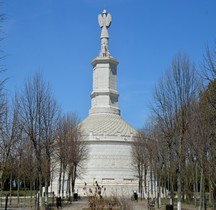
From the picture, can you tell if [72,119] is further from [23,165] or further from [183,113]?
[183,113]

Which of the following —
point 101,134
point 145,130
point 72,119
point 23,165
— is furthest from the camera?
point 101,134

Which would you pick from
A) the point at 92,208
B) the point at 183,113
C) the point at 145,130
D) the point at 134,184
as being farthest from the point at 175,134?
the point at 134,184

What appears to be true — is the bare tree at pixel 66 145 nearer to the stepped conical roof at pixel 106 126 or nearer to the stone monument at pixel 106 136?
the stone monument at pixel 106 136

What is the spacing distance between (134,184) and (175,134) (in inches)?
1930

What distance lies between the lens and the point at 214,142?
28578 millimetres

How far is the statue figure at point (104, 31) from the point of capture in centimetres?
10388

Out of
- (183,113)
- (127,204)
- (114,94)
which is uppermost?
(114,94)

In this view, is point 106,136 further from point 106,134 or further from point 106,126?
point 106,126

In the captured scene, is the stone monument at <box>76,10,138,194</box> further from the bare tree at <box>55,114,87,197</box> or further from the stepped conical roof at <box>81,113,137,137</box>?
the bare tree at <box>55,114,87,197</box>

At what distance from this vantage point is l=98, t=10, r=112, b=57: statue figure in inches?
4090

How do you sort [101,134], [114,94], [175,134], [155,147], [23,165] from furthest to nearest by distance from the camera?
1. [114,94]
2. [101,134]
3. [23,165]
4. [155,147]
5. [175,134]

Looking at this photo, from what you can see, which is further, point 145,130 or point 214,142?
point 145,130

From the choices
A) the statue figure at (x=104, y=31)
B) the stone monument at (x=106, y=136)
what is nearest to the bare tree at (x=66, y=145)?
the stone monument at (x=106, y=136)

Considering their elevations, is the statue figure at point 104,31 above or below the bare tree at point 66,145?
above
